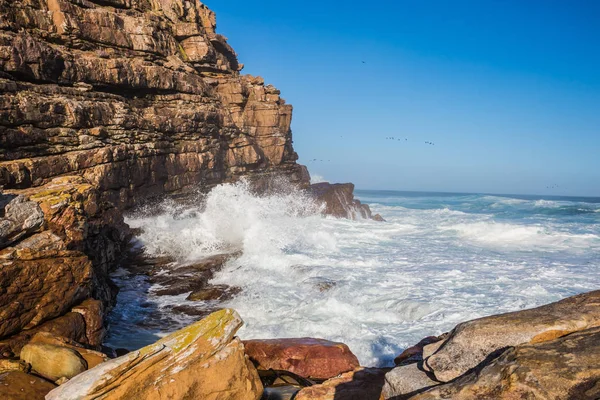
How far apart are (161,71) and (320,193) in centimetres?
1612

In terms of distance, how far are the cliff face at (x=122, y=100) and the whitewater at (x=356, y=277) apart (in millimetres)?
3962

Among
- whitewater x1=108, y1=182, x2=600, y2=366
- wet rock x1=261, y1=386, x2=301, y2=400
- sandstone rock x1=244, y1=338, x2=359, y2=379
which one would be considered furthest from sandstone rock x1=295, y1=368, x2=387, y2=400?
whitewater x1=108, y1=182, x2=600, y2=366

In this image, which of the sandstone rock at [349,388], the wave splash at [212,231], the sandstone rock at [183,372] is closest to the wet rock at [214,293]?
the wave splash at [212,231]

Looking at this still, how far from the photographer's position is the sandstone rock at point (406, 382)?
319 cm

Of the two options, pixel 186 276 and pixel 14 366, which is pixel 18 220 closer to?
pixel 14 366

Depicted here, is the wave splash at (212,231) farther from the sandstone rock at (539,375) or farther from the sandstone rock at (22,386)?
the sandstone rock at (539,375)

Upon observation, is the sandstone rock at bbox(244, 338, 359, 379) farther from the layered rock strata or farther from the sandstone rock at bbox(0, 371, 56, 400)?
the sandstone rock at bbox(0, 371, 56, 400)

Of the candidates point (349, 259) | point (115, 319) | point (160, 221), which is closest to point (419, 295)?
point (349, 259)

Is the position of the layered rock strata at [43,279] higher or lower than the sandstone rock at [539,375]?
lower

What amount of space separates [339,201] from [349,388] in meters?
30.0

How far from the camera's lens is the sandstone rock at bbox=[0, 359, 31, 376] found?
4734mm

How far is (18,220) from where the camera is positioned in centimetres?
650

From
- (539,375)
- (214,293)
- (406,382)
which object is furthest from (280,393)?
(214,293)

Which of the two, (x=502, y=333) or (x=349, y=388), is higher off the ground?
(x=502, y=333)
